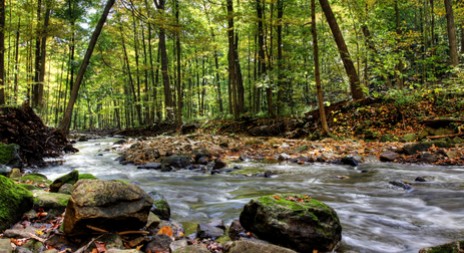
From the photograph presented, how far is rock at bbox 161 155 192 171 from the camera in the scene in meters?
10.1

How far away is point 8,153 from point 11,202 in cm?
522

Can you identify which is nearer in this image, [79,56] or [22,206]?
[22,206]

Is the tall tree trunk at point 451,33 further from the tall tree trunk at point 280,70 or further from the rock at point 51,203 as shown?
the rock at point 51,203

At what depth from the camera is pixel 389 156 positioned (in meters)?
9.61

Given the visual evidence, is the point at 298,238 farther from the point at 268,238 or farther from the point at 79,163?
the point at 79,163

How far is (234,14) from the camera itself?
13680 millimetres

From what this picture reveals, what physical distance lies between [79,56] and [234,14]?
2121cm

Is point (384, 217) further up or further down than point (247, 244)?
further down

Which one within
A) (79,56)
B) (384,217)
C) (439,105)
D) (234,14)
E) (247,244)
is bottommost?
(384,217)

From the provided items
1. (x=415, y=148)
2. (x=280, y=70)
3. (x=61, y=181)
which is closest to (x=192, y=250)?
(x=61, y=181)

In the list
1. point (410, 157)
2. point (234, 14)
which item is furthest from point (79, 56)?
point (410, 157)

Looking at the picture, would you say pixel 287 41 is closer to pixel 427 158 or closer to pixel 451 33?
pixel 451 33

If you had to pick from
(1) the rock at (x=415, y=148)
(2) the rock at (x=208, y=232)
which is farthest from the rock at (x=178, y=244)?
(1) the rock at (x=415, y=148)

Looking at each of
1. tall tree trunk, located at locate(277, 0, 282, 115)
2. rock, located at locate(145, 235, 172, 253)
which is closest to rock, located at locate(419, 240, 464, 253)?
rock, located at locate(145, 235, 172, 253)
